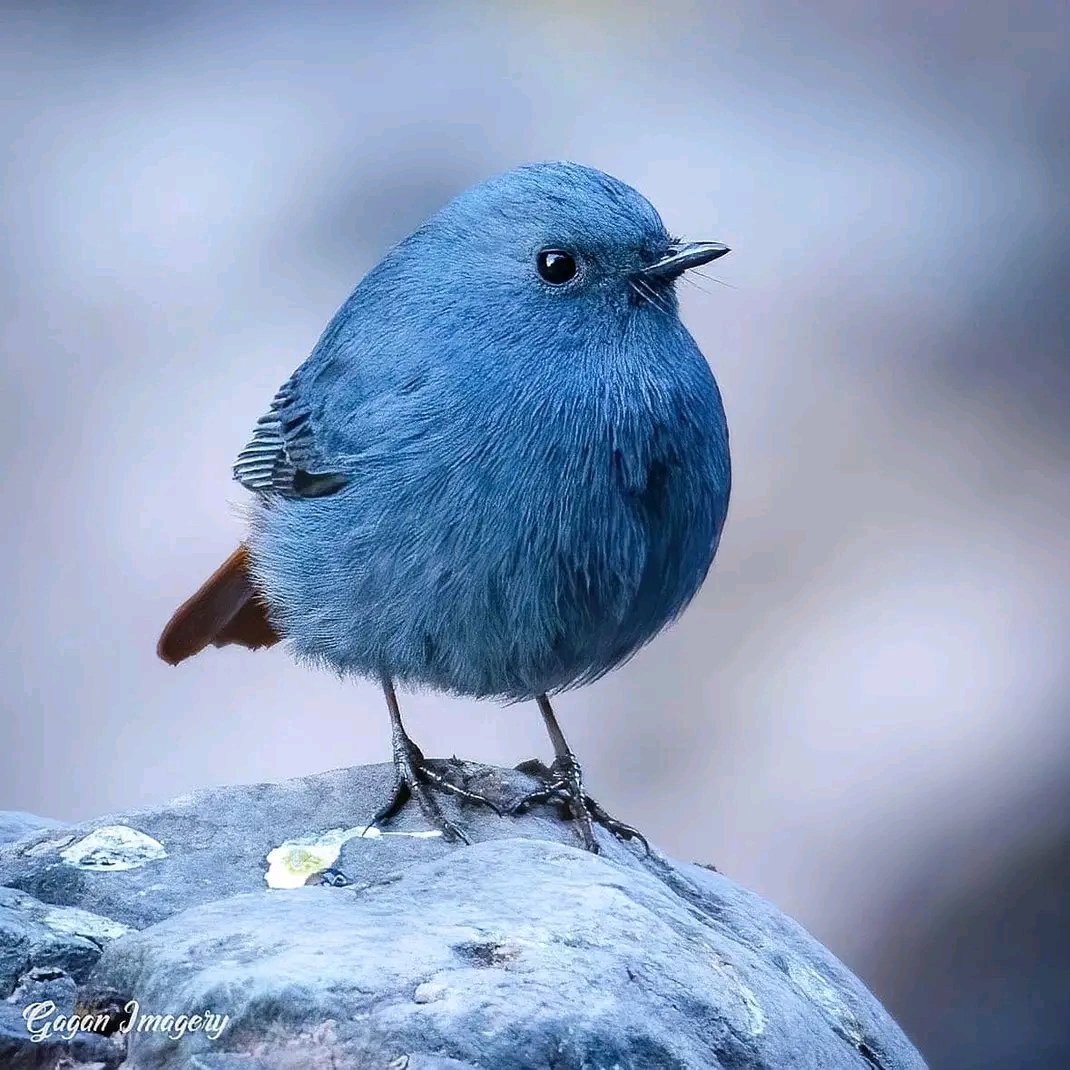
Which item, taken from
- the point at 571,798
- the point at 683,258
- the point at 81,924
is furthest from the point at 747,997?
the point at 683,258

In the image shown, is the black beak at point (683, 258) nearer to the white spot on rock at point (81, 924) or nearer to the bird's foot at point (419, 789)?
the bird's foot at point (419, 789)

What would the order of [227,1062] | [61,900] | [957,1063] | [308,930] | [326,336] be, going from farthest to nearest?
[957,1063] < [326,336] < [61,900] < [308,930] < [227,1062]

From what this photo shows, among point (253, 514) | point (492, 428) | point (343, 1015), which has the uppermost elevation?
point (492, 428)

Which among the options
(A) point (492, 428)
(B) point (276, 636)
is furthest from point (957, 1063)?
(A) point (492, 428)

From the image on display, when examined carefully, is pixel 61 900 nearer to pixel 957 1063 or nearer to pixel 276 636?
pixel 276 636

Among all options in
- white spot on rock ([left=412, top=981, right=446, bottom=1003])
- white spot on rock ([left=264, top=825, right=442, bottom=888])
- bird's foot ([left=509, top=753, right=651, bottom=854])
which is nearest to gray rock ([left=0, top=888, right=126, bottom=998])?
white spot on rock ([left=264, top=825, right=442, bottom=888])

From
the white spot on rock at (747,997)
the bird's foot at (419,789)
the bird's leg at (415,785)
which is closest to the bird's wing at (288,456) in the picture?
the bird's leg at (415,785)

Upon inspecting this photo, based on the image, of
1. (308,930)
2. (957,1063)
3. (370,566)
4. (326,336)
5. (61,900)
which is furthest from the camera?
(957,1063)

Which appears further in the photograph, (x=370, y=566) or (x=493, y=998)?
(x=370, y=566)
